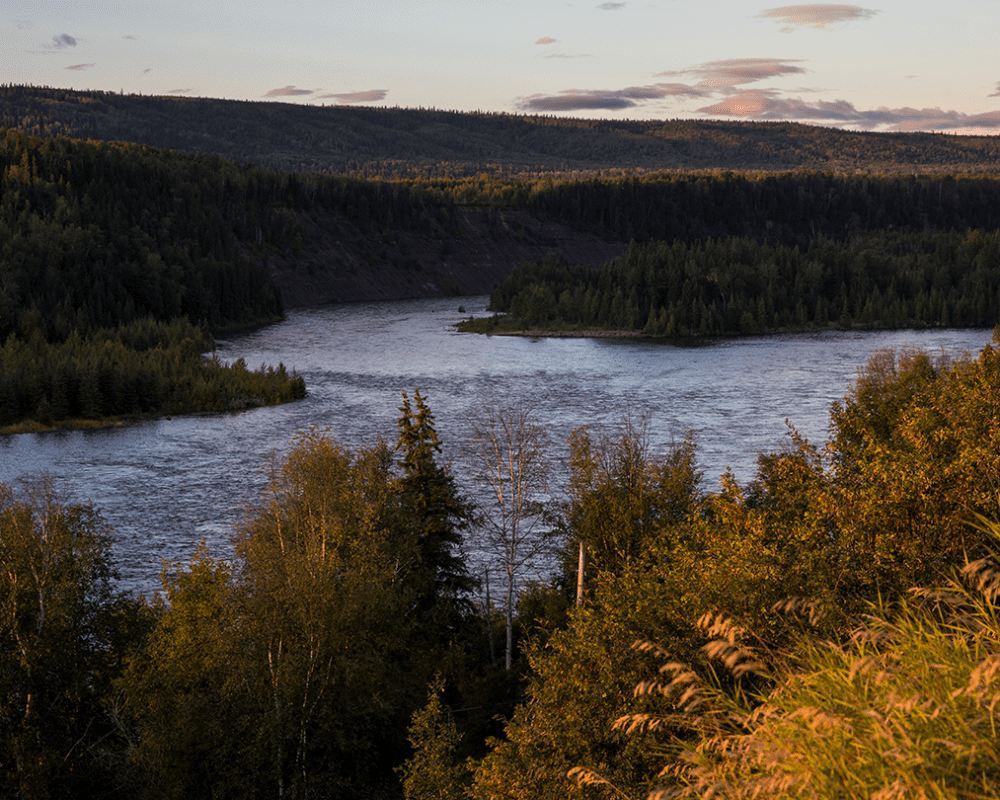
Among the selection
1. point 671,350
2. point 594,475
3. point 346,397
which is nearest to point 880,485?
point 594,475

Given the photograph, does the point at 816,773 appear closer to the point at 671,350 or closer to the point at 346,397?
the point at 346,397

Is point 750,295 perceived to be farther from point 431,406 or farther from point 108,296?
point 108,296

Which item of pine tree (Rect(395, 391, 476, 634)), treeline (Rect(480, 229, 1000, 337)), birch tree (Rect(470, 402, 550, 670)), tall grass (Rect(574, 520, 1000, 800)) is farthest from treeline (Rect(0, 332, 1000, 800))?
treeline (Rect(480, 229, 1000, 337))

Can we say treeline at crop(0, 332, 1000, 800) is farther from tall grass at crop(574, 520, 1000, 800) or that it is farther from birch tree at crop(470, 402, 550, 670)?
birch tree at crop(470, 402, 550, 670)

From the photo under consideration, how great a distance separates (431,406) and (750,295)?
10981 cm

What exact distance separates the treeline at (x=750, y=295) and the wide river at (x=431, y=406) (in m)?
15.3

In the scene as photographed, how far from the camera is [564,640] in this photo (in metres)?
19.7

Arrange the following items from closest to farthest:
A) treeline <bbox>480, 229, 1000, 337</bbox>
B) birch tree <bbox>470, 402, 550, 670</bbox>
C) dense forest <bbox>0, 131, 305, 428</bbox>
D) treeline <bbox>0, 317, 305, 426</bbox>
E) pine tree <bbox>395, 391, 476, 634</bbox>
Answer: pine tree <bbox>395, 391, 476, 634</bbox>
birch tree <bbox>470, 402, 550, 670</bbox>
treeline <bbox>0, 317, 305, 426</bbox>
dense forest <bbox>0, 131, 305, 428</bbox>
treeline <bbox>480, 229, 1000, 337</bbox>

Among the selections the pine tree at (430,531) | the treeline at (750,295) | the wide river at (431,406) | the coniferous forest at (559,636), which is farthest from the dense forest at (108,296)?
the pine tree at (430,531)

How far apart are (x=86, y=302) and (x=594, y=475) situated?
122334mm

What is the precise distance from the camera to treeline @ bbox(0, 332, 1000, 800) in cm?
749

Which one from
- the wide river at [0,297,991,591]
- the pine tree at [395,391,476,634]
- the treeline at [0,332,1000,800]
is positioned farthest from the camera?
the wide river at [0,297,991,591]

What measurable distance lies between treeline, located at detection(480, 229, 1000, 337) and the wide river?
15277 mm

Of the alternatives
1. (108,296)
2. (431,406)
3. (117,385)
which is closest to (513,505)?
(431,406)
